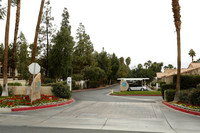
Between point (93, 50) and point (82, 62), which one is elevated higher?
point (93, 50)

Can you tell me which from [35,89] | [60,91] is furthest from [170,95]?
[35,89]

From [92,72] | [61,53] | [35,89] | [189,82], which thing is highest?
[61,53]

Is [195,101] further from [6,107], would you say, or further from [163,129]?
[6,107]

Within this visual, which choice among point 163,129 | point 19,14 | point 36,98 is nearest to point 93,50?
point 19,14

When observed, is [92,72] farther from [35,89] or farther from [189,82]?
[35,89]

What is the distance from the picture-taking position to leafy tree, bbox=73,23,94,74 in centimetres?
4819

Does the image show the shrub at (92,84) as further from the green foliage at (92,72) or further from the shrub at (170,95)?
the shrub at (170,95)

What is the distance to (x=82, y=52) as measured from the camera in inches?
1949

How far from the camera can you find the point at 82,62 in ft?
160

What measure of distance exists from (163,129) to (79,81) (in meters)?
38.6

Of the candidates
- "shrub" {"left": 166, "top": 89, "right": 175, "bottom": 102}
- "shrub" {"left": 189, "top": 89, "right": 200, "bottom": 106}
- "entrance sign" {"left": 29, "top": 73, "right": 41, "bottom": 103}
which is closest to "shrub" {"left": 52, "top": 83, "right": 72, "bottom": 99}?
"entrance sign" {"left": 29, "top": 73, "right": 41, "bottom": 103}

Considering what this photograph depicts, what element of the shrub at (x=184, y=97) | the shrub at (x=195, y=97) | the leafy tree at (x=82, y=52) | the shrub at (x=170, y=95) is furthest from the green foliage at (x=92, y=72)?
the shrub at (x=195, y=97)

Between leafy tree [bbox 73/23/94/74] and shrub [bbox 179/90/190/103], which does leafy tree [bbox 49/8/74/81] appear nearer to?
leafy tree [bbox 73/23/94/74]

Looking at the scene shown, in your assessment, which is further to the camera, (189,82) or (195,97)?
(189,82)
